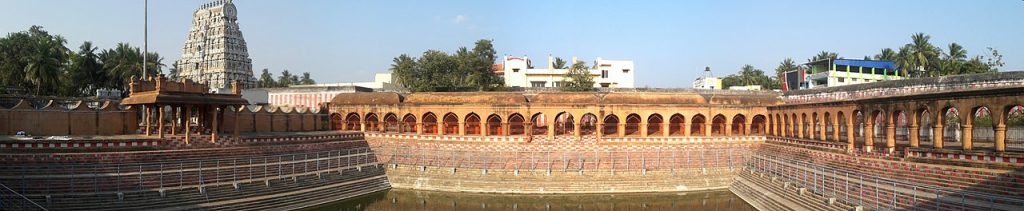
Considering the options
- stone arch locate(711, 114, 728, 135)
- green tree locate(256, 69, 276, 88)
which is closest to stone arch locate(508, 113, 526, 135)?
stone arch locate(711, 114, 728, 135)

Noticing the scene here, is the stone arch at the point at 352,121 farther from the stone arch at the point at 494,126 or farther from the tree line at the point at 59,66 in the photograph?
the tree line at the point at 59,66

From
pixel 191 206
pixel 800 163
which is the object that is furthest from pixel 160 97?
pixel 800 163

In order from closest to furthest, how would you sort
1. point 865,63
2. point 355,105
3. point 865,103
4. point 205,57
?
point 865,103, point 355,105, point 865,63, point 205,57

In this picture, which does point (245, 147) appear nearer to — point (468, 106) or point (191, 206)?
point (191, 206)

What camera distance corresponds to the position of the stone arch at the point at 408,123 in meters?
29.1

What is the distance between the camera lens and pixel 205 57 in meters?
54.6

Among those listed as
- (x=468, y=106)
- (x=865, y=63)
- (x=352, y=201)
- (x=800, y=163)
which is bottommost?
(x=352, y=201)

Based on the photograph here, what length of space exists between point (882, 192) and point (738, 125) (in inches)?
521

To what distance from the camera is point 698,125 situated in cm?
2880

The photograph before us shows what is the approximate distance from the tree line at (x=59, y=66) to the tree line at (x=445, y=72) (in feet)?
57.6

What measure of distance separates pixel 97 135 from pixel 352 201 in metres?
9.13

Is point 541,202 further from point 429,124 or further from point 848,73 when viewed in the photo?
point 848,73

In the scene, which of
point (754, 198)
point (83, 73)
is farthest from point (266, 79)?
point (754, 198)

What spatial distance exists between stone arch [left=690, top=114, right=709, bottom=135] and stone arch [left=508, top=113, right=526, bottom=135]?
712 centimetres
